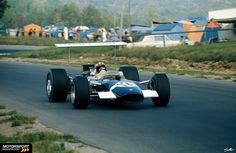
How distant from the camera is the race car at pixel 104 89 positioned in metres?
14.6

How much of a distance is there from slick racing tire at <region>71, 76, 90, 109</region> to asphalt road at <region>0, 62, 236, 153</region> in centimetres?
20

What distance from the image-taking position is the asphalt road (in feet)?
33.6

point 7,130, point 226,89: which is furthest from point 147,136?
point 226,89

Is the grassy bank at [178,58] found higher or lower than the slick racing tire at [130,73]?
lower

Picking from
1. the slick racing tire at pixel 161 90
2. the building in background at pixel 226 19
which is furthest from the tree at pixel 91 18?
the slick racing tire at pixel 161 90

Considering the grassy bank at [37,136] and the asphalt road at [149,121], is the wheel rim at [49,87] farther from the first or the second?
the grassy bank at [37,136]

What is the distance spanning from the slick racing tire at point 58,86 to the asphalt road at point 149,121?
0.77 ft

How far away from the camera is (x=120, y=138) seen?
35.5 feet

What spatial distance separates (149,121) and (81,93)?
8.10 ft

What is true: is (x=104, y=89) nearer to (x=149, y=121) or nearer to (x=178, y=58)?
(x=149, y=121)

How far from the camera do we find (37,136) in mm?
10828

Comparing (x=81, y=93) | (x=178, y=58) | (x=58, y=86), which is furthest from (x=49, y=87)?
(x=178, y=58)

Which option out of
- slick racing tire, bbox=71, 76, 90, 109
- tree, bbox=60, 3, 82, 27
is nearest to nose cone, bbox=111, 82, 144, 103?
slick racing tire, bbox=71, 76, 90, 109

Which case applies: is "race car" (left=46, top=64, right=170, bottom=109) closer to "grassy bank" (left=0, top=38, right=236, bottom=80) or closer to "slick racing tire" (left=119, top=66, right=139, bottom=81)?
"slick racing tire" (left=119, top=66, right=139, bottom=81)
